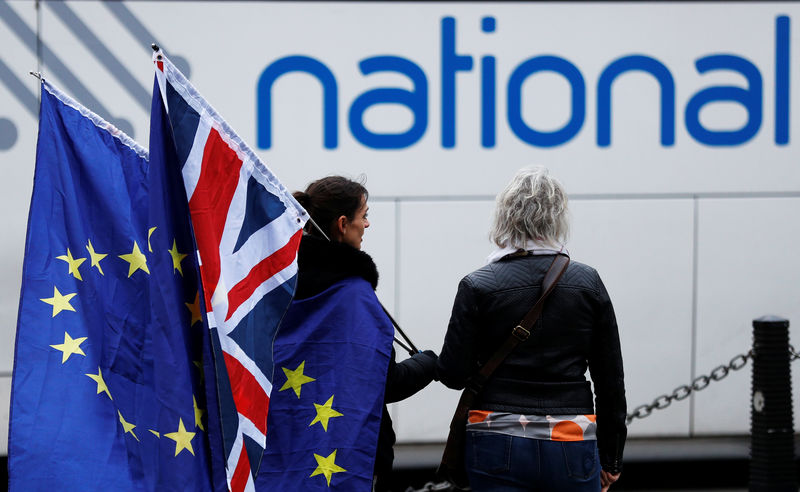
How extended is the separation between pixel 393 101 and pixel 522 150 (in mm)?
842

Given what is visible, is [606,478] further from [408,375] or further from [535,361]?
[408,375]

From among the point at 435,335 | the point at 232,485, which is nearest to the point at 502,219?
the point at 232,485

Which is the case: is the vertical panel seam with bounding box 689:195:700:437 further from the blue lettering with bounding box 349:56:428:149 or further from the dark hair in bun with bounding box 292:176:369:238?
the dark hair in bun with bounding box 292:176:369:238

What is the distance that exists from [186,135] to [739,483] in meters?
4.47

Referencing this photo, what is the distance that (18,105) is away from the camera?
5.58m

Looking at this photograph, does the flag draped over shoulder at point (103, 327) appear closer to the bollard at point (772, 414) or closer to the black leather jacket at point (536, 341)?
the black leather jacket at point (536, 341)

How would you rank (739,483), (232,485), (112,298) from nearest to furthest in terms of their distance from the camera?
(232,485) → (112,298) → (739,483)

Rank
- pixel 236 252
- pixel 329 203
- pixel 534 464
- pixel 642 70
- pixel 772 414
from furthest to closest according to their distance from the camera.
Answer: pixel 642 70 < pixel 772 414 < pixel 329 203 < pixel 534 464 < pixel 236 252

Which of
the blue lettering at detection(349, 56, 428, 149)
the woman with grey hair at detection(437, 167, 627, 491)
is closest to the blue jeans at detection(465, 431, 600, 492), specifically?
the woman with grey hair at detection(437, 167, 627, 491)

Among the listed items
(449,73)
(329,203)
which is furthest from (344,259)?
(449,73)

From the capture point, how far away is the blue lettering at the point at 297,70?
587 cm

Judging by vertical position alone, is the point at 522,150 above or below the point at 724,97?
below

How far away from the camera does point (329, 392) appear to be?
3.12 metres

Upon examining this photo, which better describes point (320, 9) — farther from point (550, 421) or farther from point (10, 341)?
point (550, 421)
